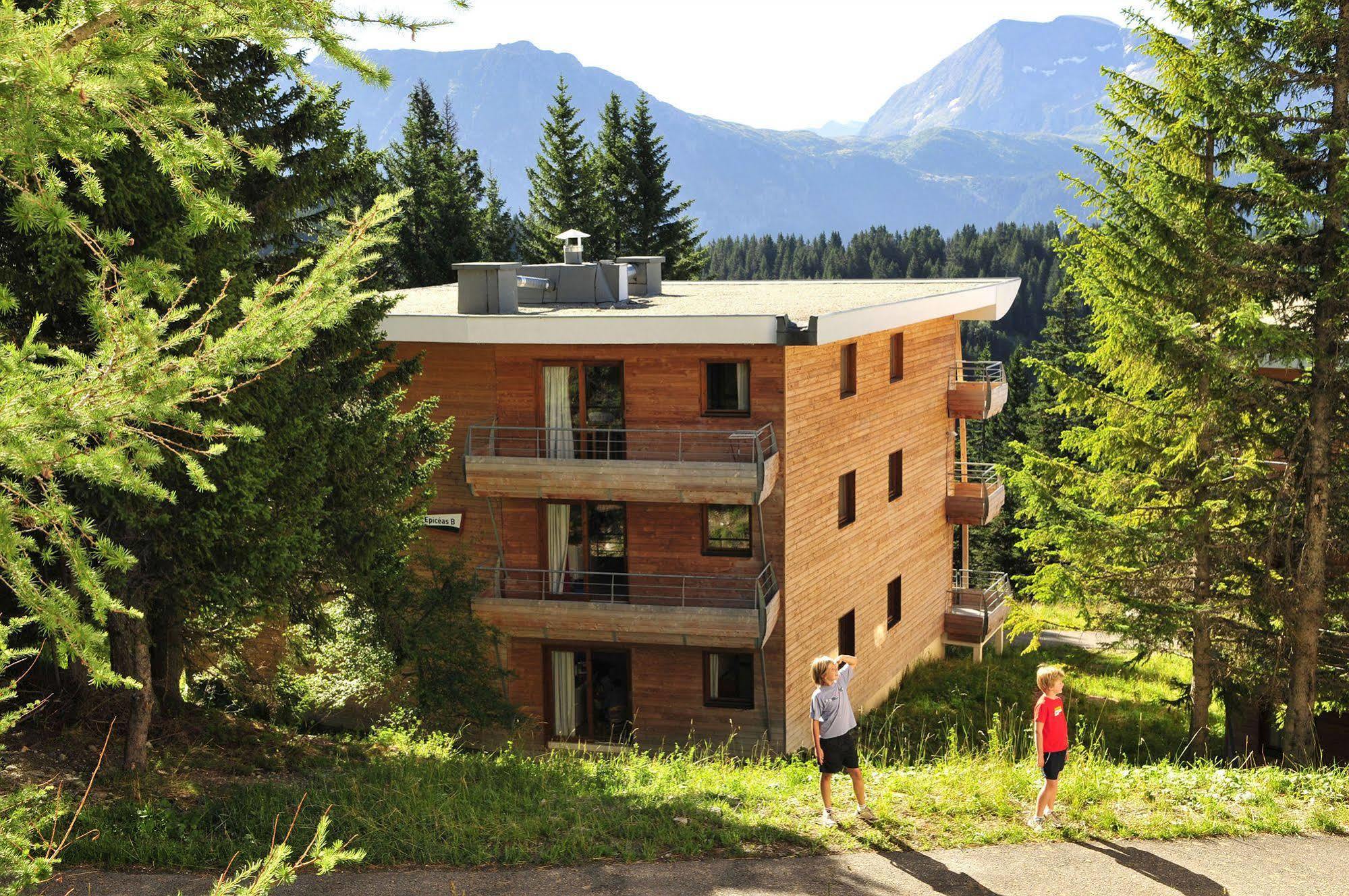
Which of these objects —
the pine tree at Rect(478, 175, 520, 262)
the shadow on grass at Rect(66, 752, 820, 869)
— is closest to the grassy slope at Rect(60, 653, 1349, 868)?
the shadow on grass at Rect(66, 752, 820, 869)

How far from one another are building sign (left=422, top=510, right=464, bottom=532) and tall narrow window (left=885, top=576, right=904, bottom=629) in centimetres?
982

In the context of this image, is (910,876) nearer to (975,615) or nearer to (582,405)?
(582,405)

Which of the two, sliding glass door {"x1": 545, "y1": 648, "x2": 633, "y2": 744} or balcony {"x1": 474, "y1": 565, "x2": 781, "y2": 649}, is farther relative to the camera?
sliding glass door {"x1": 545, "y1": 648, "x2": 633, "y2": 744}

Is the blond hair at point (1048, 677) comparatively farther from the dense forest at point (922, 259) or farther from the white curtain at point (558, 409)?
the dense forest at point (922, 259)

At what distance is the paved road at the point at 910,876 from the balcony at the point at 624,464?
10163 millimetres

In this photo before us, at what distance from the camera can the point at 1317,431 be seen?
1578 cm

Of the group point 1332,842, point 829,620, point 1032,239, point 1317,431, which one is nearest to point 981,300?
point 829,620

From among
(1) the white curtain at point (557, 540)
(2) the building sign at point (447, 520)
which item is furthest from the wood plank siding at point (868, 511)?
(2) the building sign at point (447, 520)

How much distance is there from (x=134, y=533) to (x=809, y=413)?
1232cm

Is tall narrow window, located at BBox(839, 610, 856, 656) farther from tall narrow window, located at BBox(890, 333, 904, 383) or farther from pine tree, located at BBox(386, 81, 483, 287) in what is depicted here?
pine tree, located at BBox(386, 81, 483, 287)

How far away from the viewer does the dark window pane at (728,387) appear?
798 inches

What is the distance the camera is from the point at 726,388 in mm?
20484

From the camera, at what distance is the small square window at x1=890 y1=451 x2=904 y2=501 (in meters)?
25.5

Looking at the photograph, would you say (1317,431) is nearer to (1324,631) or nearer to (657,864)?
(1324,631)
